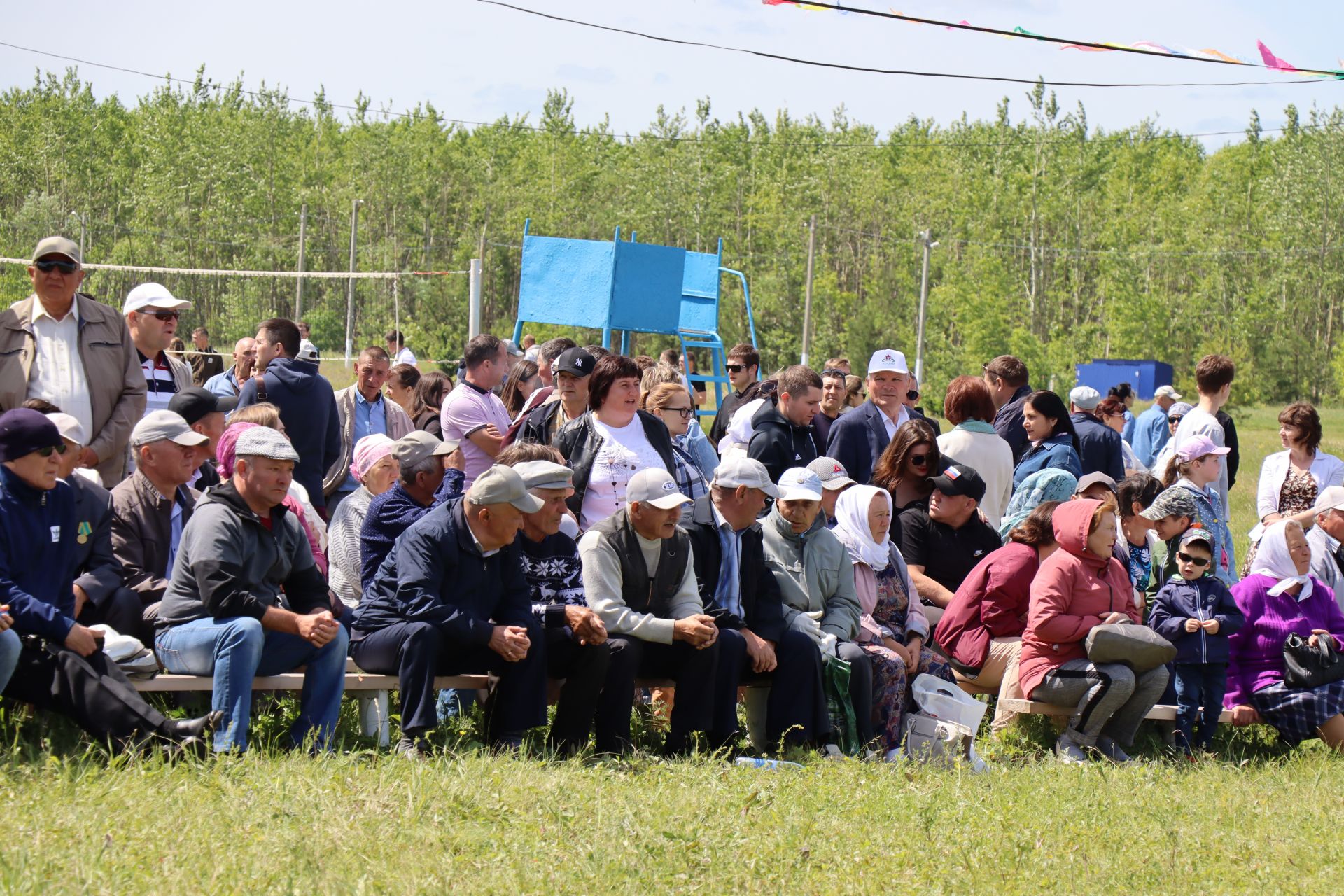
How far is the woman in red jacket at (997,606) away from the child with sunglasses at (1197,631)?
662 millimetres

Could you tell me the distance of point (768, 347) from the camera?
53.5m

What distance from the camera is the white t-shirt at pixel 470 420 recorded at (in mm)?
7484

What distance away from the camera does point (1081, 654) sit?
6.49m

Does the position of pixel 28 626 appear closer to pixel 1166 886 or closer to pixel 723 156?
pixel 1166 886

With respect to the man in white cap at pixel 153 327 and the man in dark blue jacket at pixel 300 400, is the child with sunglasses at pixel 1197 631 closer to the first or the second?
the man in dark blue jacket at pixel 300 400

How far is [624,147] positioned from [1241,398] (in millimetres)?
33292

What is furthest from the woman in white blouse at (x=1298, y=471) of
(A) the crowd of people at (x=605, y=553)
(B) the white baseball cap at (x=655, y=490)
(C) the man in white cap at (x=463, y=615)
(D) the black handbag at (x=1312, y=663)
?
(C) the man in white cap at (x=463, y=615)

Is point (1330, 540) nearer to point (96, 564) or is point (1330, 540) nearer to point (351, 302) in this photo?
point (96, 564)

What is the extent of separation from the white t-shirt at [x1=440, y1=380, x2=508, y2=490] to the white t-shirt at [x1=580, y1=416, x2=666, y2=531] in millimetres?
1049

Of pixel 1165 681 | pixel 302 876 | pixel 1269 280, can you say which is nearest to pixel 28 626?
pixel 302 876

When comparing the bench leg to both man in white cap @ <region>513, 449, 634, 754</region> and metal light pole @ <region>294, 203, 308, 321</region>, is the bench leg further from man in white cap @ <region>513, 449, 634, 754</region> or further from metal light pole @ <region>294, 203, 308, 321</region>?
metal light pole @ <region>294, 203, 308, 321</region>

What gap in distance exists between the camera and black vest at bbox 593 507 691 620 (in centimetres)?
583

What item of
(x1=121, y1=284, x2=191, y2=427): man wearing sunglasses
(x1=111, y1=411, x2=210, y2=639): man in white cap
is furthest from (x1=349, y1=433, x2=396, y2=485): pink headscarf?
(x1=111, y1=411, x2=210, y2=639): man in white cap

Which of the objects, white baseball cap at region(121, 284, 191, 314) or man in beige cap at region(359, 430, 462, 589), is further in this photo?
white baseball cap at region(121, 284, 191, 314)
